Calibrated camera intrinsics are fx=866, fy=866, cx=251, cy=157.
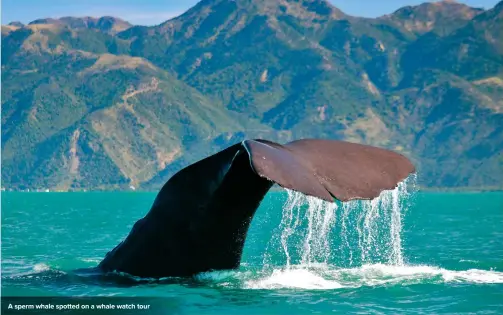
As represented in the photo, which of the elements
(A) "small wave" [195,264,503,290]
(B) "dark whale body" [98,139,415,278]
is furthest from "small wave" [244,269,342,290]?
(B) "dark whale body" [98,139,415,278]

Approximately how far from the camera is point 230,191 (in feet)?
34.7

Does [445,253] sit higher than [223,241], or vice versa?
[445,253]

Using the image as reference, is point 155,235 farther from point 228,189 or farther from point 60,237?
point 60,237

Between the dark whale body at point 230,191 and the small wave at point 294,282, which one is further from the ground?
the dark whale body at point 230,191

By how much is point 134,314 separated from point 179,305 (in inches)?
42.2

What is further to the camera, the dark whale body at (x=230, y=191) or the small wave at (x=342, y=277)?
the small wave at (x=342, y=277)

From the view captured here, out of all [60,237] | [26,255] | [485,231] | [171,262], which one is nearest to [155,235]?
[171,262]

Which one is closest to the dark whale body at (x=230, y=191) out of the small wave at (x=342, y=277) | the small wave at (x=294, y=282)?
the small wave at (x=342, y=277)

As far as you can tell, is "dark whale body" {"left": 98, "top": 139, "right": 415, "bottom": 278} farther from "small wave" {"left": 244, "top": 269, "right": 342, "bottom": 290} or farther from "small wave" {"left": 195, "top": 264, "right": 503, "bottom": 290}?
"small wave" {"left": 244, "top": 269, "right": 342, "bottom": 290}

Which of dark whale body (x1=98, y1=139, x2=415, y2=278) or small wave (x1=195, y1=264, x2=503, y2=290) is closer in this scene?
dark whale body (x1=98, y1=139, x2=415, y2=278)

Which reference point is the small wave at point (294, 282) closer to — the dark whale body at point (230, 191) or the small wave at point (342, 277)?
the small wave at point (342, 277)

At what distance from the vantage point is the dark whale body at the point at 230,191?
8.85 m

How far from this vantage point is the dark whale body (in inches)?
348

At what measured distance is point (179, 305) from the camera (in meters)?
11.8
